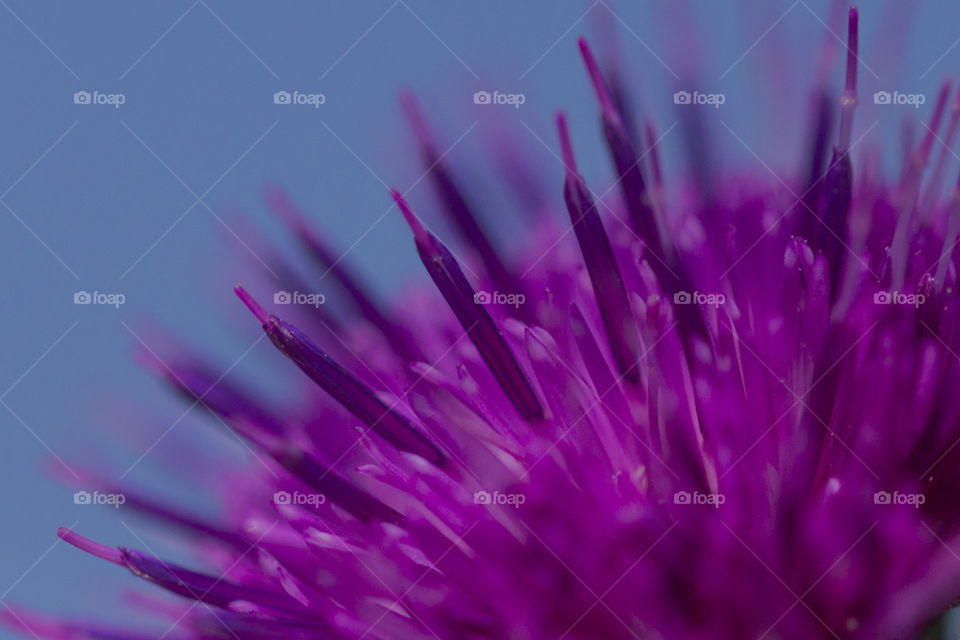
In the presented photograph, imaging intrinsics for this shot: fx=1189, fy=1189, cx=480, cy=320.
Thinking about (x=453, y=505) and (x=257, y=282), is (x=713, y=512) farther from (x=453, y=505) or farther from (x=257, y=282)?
(x=257, y=282)

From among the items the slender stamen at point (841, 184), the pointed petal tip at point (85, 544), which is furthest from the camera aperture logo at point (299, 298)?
the slender stamen at point (841, 184)

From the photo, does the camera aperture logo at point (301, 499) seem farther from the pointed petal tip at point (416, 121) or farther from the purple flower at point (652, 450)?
the pointed petal tip at point (416, 121)

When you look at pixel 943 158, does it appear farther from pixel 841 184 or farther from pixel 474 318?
pixel 474 318

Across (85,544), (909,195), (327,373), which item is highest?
(909,195)

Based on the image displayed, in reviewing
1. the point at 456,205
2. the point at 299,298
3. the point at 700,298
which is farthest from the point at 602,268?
the point at 299,298

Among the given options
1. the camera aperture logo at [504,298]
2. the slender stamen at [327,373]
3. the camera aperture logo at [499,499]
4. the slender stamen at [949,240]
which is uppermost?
the slender stamen at [949,240]

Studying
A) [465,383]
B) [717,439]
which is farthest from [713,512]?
[465,383]
